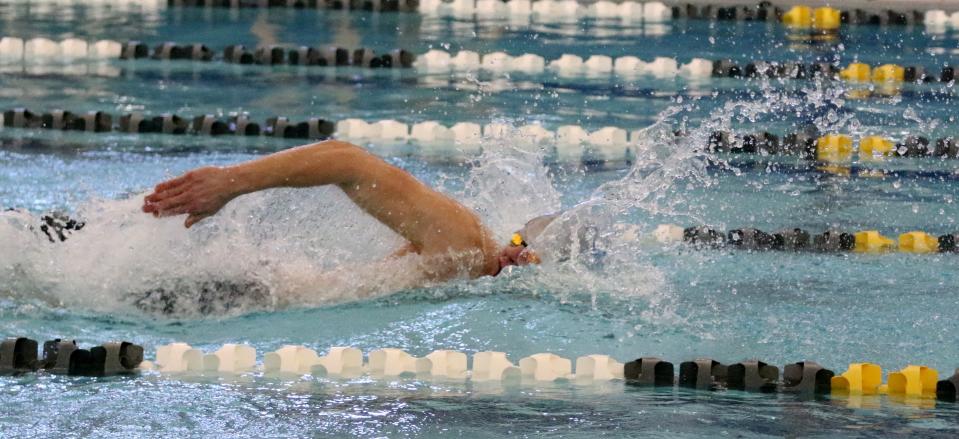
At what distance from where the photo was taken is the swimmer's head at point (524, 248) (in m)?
4.22

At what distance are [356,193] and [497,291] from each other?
0.50 metres

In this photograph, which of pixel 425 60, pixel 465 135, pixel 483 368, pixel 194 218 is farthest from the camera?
pixel 425 60

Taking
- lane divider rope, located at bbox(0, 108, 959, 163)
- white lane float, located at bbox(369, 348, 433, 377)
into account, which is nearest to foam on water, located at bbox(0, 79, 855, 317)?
white lane float, located at bbox(369, 348, 433, 377)

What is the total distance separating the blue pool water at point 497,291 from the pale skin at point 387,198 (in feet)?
0.32

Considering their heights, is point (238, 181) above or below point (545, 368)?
above

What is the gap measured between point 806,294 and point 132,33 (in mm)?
6152

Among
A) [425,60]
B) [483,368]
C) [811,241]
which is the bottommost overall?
[483,368]

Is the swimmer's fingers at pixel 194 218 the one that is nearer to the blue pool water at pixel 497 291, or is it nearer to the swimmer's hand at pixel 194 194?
the swimmer's hand at pixel 194 194

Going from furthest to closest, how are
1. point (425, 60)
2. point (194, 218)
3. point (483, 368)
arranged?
point (425, 60) → point (194, 218) → point (483, 368)

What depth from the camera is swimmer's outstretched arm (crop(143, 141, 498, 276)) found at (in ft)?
12.4

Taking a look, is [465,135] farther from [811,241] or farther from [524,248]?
[524,248]

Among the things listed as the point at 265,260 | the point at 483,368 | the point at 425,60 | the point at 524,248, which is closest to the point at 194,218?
the point at 265,260

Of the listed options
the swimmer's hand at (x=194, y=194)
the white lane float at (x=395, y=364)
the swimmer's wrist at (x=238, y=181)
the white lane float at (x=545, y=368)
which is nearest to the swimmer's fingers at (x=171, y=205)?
the swimmer's hand at (x=194, y=194)

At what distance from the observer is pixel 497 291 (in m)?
4.33
